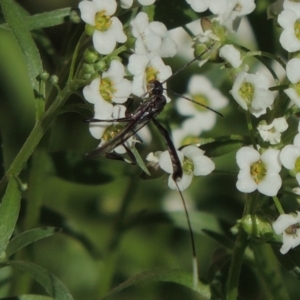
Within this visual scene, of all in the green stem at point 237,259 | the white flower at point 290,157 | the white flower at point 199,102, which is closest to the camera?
the white flower at point 290,157

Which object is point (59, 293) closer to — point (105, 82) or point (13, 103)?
point (105, 82)

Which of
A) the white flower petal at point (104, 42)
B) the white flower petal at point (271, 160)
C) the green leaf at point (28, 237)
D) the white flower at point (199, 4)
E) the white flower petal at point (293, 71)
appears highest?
the white flower petal at point (104, 42)

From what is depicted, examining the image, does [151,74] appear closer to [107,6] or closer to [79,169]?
[107,6]

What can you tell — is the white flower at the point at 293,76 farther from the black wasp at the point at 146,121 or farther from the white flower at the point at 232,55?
the black wasp at the point at 146,121

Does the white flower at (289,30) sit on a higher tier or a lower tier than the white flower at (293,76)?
higher

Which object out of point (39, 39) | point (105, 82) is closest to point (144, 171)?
point (105, 82)

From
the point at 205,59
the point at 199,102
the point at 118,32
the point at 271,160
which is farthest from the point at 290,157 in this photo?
the point at 199,102

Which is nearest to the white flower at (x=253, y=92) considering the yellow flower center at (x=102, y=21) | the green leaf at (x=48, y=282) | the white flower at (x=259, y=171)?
the white flower at (x=259, y=171)

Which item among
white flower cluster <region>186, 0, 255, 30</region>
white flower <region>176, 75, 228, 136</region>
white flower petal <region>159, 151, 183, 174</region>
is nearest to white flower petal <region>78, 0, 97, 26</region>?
white flower cluster <region>186, 0, 255, 30</region>
